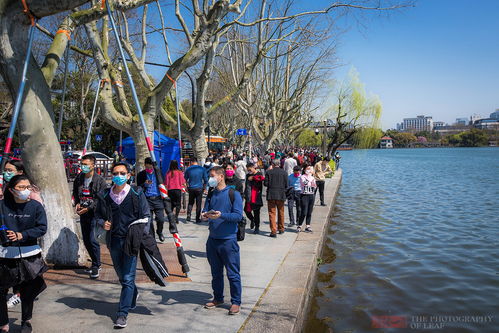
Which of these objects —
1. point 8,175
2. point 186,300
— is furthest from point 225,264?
point 8,175

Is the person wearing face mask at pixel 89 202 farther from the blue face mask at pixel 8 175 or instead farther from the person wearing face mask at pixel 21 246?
the person wearing face mask at pixel 21 246

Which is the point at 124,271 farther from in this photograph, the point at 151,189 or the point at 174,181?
the point at 174,181

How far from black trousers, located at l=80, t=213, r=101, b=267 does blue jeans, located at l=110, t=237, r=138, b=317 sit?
5.33ft

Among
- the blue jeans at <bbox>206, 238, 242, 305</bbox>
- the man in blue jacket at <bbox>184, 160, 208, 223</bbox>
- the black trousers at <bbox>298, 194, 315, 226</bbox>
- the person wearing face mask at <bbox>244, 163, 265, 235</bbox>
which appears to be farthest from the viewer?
the man in blue jacket at <bbox>184, 160, 208, 223</bbox>

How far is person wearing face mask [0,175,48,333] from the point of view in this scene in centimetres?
394

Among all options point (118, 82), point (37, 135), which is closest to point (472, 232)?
point (118, 82)

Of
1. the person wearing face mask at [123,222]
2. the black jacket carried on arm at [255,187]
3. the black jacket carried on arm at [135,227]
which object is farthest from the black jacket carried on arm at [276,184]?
the person wearing face mask at [123,222]

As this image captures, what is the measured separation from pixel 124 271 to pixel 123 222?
1.67ft

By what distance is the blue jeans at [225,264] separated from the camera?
4.64m

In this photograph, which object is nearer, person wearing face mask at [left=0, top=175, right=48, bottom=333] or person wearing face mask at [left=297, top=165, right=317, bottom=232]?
person wearing face mask at [left=0, top=175, right=48, bottom=333]

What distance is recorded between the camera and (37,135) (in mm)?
5699

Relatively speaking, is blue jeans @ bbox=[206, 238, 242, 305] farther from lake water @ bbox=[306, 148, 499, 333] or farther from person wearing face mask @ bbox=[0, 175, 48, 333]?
person wearing face mask @ bbox=[0, 175, 48, 333]

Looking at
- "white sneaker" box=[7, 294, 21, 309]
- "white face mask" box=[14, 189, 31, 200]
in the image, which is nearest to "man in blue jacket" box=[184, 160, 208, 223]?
"white sneaker" box=[7, 294, 21, 309]

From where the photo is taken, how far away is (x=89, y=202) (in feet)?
19.1
